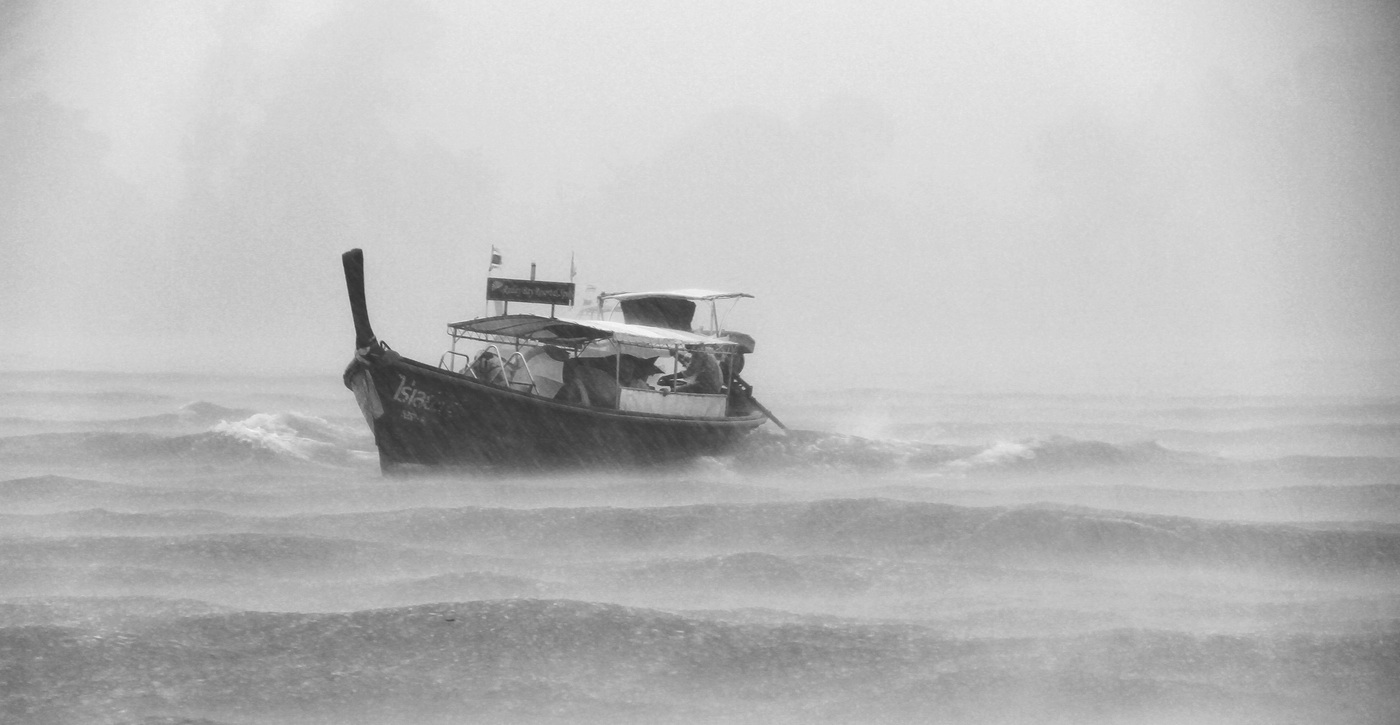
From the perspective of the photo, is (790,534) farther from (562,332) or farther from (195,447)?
(195,447)

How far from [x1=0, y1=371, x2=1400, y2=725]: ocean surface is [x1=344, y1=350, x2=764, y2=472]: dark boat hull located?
1.57ft

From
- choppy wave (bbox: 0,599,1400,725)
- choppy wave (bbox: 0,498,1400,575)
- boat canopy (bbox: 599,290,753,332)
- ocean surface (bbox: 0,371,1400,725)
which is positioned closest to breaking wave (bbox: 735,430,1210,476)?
ocean surface (bbox: 0,371,1400,725)

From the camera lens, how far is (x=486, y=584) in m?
11.3

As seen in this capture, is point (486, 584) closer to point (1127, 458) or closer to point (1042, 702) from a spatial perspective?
point (1042, 702)

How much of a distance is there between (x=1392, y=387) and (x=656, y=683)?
49578 mm

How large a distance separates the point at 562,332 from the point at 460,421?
2829mm

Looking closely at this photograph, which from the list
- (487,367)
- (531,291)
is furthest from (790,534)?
(487,367)

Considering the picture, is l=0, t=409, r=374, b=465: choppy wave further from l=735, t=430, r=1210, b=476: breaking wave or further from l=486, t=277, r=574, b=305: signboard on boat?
l=735, t=430, r=1210, b=476: breaking wave

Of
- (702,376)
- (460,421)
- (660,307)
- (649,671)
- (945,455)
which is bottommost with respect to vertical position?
(649,671)

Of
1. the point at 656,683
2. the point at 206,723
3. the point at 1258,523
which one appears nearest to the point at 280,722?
the point at 206,723

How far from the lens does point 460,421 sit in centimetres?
1923

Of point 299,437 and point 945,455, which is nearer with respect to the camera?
point 299,437

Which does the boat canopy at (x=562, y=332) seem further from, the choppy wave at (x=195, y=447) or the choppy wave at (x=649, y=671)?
the choppy wave at (x=649, y=671)

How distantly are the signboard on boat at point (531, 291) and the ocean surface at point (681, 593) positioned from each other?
338 centimetres
